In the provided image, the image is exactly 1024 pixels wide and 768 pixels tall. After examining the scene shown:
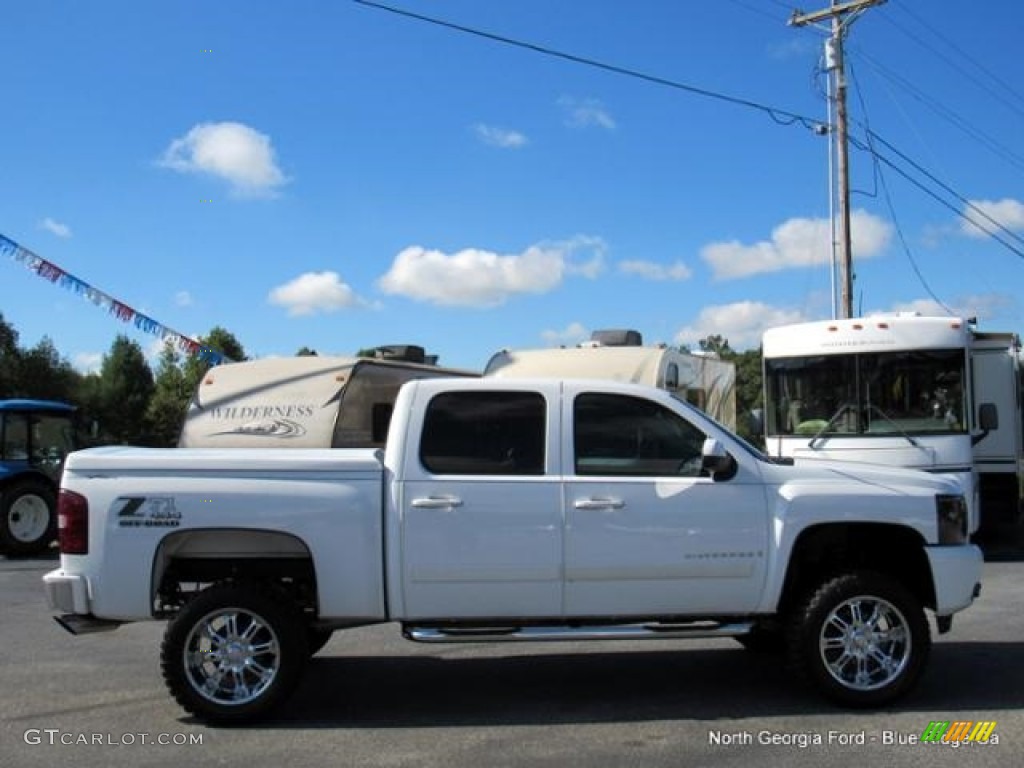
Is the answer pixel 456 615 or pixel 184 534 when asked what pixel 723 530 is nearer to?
pixel 456 615

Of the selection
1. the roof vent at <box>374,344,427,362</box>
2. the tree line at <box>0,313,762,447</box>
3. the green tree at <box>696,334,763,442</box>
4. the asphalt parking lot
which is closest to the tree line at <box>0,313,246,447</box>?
the tree line at <box>0,313,762,447</box>

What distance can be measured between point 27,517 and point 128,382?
54832 millimetres

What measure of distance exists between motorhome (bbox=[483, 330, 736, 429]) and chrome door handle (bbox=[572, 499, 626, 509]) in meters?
5.60

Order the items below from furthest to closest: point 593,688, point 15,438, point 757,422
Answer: point 15,438, point 757,422, point 593,688

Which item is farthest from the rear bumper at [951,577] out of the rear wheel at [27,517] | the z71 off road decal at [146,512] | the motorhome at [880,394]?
the rear wheel at [27,517]

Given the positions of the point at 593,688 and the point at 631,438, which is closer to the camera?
the point at 631,438

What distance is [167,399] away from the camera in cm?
5803

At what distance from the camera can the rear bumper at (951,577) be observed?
6.20 metres

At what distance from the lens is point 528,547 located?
5977 millimetres

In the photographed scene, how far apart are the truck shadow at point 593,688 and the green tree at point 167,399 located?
166 ft

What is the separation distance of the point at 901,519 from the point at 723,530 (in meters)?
1.10

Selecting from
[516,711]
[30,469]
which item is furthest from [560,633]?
[30,469]

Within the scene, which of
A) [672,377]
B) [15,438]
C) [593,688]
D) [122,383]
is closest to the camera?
[593,688]

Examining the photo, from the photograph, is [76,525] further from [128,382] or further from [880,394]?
[128,382]
